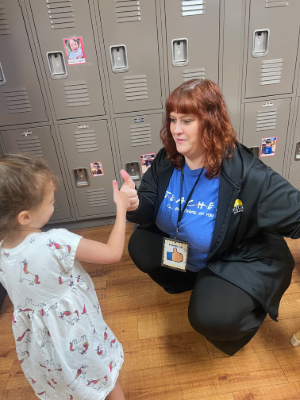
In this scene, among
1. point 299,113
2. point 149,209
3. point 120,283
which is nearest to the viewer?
point 149,209

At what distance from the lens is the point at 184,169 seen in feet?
4.66

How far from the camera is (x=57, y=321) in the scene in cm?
89

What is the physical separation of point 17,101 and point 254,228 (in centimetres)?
192

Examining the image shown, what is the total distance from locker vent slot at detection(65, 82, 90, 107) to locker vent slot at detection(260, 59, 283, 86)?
139 centimetres

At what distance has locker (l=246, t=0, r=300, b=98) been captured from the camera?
1.97 m

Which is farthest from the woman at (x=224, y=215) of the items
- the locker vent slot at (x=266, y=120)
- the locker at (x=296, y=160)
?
the locker at (x=296, y=160)

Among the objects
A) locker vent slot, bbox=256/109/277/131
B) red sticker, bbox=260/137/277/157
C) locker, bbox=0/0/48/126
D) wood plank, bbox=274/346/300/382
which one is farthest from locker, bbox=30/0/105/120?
wood plank, bbox=274/346/300/382

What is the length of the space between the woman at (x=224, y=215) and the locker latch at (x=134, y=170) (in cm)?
99

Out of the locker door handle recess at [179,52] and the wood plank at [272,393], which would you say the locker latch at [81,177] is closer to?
the locker door handle recess at [179,52]

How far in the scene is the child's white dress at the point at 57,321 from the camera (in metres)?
0.82

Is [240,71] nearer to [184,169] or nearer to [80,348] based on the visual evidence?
[184,169]

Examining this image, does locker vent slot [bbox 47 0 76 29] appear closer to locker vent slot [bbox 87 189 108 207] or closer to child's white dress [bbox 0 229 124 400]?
locker vent slot [bbox 87 189 108 207]

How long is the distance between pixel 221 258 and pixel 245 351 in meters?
0.49

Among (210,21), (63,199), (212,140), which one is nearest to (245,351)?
(212,140)
